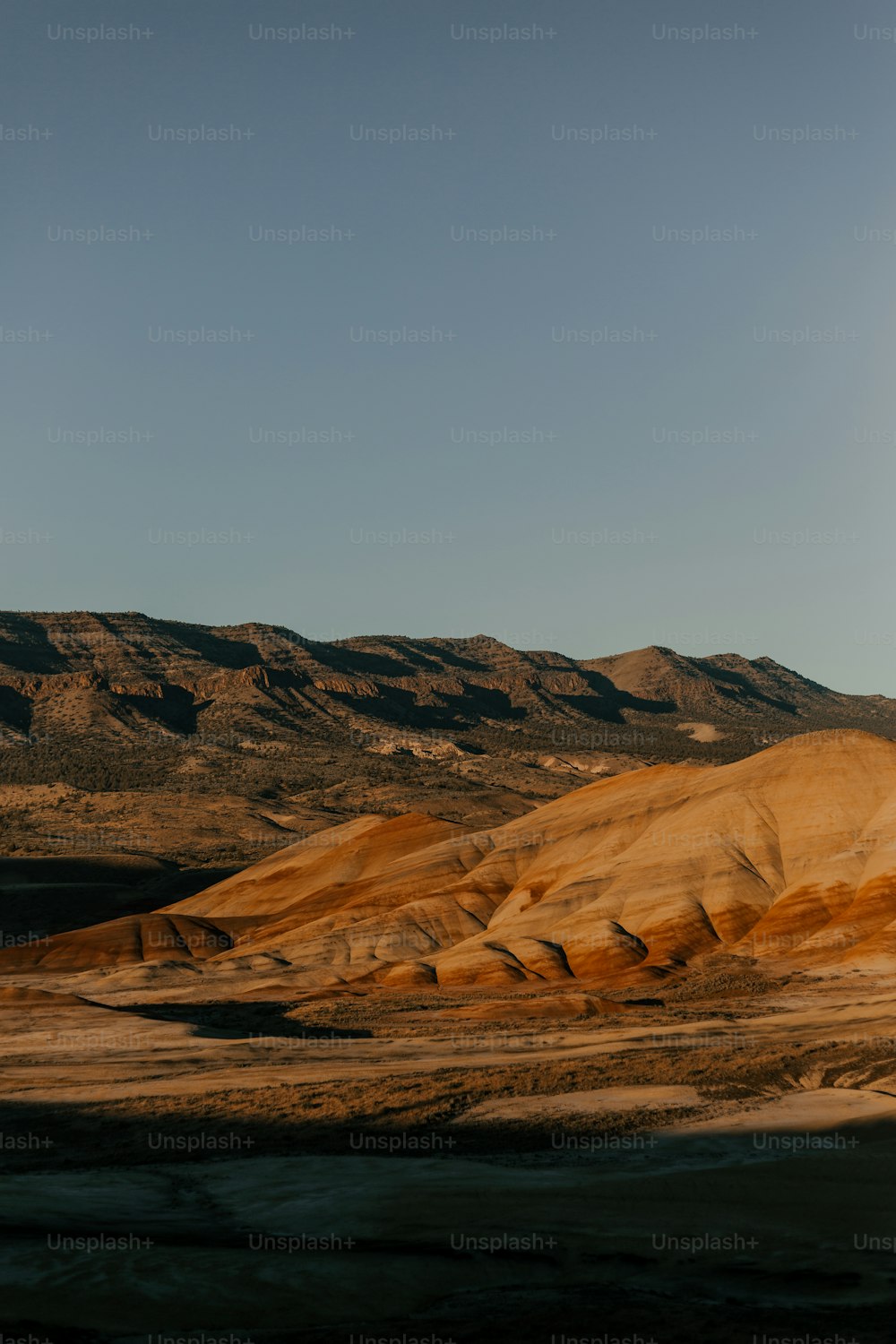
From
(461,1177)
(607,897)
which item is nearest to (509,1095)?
(461,1177)

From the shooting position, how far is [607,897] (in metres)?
69.7

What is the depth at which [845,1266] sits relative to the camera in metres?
19.2

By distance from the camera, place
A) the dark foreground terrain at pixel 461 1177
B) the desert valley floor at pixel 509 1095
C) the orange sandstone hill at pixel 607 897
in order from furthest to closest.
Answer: the orange sandstone hill at pixel 607 897 → the desert valley floor at pixel 509 1095 → the dark foreground terrain at pixel 461 1177

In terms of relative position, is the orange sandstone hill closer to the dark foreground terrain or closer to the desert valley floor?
the desert valley floor

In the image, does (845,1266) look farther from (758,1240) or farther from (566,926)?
(566,926)

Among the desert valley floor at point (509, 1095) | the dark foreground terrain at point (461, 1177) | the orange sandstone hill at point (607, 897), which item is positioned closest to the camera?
the dark foreground terrain at point (461, 1177)

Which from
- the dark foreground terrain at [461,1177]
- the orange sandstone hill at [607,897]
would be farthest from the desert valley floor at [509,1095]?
the orange sandstone hill at [607,897]

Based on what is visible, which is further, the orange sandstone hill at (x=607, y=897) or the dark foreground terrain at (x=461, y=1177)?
the orange sandstone hill at (x=607, y=897)

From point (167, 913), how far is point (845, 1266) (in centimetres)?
7834

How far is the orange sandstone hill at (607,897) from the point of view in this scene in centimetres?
6338

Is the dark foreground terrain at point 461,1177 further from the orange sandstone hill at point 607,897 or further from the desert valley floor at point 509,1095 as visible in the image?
the orange sandstone hill at point 607,897

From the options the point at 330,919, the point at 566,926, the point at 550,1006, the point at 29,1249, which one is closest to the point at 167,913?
the point at 330,919

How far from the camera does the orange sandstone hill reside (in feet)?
208

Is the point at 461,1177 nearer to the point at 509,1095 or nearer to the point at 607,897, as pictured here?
the point at 509,1095
